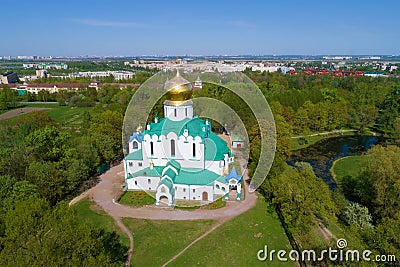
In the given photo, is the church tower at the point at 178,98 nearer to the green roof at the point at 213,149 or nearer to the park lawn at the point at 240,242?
the green roof at the point at 213,149

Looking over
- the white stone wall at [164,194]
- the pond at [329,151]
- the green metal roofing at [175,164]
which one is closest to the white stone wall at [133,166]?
the green metal roofing at [175,164]

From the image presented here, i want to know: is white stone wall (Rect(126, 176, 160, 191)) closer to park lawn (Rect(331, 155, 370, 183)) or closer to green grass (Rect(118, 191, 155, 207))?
green grass (Rect(118, 191, 155, 207))

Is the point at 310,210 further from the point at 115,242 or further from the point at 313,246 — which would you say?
the point at 115,242

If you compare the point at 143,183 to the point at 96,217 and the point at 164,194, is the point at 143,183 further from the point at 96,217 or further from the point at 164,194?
the point at 96,217

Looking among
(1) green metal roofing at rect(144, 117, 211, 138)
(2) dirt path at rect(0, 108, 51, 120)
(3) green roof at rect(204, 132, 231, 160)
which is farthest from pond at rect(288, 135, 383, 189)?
(2) dirt path at rect(0, 108, 51, 120)

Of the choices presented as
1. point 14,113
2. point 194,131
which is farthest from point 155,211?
point 14,113
